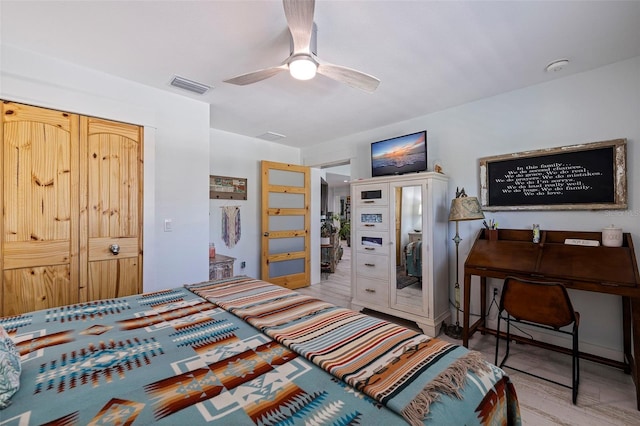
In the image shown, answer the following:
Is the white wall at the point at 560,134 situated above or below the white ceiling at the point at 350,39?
below

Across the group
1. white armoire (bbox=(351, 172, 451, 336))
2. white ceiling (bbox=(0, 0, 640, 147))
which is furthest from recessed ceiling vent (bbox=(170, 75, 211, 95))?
white armoire (bbox=(351, 172, 451, 336))

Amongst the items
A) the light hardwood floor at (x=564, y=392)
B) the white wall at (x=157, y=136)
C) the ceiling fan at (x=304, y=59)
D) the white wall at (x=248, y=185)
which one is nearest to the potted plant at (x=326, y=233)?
the white wall at (x=248, y=185)

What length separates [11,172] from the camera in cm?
204

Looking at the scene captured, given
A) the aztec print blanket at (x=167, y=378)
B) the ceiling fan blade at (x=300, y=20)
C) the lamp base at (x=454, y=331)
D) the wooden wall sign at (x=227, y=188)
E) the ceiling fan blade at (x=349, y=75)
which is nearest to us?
the aztec print blanket at (x=167, y=378)

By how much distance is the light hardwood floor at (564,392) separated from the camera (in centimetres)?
172

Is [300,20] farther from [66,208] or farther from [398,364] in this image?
[66,208]

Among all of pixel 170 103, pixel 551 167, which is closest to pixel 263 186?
pixel 170 103

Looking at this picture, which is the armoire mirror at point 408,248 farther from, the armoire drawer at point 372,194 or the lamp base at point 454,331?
the lamp base at point 454,331

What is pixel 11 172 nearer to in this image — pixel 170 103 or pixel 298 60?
pixel 170 103

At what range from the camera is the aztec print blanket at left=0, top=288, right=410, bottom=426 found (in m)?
0.76

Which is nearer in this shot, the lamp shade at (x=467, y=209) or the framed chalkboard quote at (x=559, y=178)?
the framed chalkboard quote at (x=559, y=178)

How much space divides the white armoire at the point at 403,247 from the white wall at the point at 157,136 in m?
1.89

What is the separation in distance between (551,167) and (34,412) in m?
3.59

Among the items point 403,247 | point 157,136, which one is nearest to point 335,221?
point 403,247
